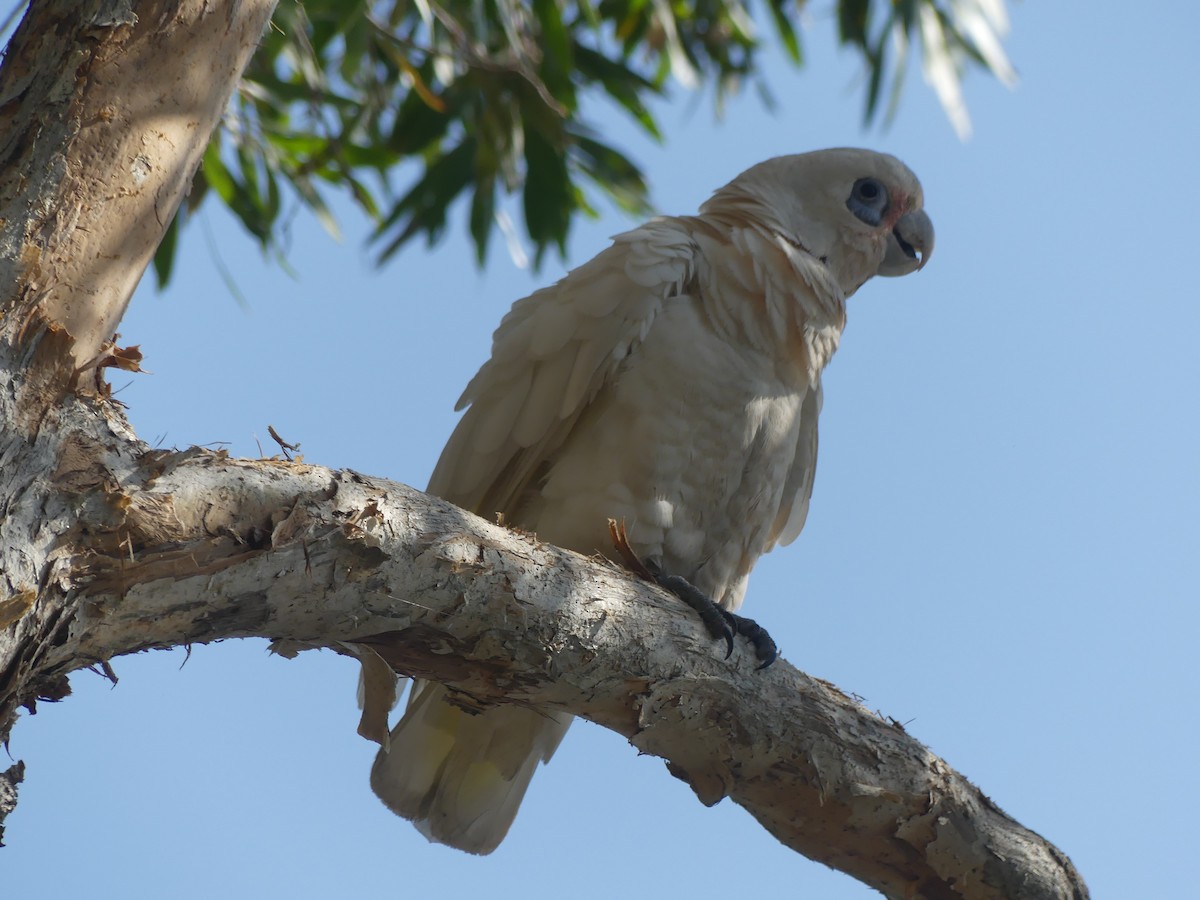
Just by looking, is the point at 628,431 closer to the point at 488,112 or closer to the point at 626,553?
the point at 626,553

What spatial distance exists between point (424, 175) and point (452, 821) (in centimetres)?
291

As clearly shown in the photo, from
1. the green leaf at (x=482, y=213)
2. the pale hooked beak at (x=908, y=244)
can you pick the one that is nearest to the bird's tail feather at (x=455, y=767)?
the pale hooked beak at (x=908, y=244)

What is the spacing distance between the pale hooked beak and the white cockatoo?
783 millimetres

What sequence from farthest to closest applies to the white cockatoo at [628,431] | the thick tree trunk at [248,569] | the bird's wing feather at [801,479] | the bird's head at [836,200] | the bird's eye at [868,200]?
the bird's eye at [868,200], the bird's head at [836,200], the bird's wing feather at [801,479], the white cockatoo at [628,431], the thick tree trunk at [248,569]

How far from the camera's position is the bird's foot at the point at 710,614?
2125mm

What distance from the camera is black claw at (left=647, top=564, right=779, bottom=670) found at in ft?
6.95

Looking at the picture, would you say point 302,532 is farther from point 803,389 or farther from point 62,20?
point 803,389

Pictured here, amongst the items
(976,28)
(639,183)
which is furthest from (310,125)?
(976,28)

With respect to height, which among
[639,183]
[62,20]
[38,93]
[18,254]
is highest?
[639,183]

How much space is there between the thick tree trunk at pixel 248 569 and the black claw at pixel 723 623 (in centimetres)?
5

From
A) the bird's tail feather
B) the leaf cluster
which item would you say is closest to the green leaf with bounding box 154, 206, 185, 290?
the leaf cluster

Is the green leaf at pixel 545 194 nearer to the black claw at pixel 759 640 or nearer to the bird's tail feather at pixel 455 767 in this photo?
the bird's tail feather at pixel 455 767

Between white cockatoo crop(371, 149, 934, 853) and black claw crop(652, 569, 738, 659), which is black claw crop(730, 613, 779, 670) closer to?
black claw crop(652, 569, 738, 659)

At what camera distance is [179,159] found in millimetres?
1694
